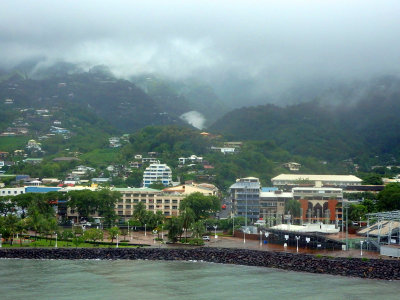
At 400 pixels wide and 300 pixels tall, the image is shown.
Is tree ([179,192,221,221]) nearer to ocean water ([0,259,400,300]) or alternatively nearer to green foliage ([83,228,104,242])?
green foliage ([83,228,104,242])

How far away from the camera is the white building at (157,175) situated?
91.3 m

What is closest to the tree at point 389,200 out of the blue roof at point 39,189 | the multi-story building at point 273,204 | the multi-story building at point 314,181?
the multi-story building at point 273,204

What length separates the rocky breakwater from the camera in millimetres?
43375

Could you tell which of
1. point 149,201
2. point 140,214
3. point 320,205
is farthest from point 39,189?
point 320,205

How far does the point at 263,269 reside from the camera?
45656mm

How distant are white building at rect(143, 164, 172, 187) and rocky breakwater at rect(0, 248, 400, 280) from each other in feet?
128

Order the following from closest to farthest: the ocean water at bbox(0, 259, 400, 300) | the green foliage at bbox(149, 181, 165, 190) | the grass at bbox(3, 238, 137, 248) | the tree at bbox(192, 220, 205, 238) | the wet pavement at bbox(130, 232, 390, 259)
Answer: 1. the ocean water at bbox(0, 259, 400, 300)
2. the wet pavement at bbox(130, 232, 390, 259)
3. the grass at bbox(3, 238, 137, 248)
4. the tree at bbox(192, 220, 205, 238)
5. the green foliage at bbox(149, 181, 165, 190)

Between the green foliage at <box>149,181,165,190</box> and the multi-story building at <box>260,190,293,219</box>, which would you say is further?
the green foliage at <box>149,181,165,190</box>

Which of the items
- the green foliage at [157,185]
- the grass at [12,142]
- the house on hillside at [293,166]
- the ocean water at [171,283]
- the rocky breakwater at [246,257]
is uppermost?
the grass at [12,142]

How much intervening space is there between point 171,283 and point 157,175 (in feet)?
169

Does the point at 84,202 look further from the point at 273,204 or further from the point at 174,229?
the point at 273,204

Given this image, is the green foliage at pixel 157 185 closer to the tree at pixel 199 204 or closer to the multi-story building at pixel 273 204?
the tree at pixel 199 204

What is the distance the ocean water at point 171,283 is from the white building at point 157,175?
43.5 metres

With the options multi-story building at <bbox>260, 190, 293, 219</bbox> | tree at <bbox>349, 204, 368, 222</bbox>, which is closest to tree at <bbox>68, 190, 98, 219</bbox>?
multi-story building at <bbox>260, 190, 293, 219</bbox>
